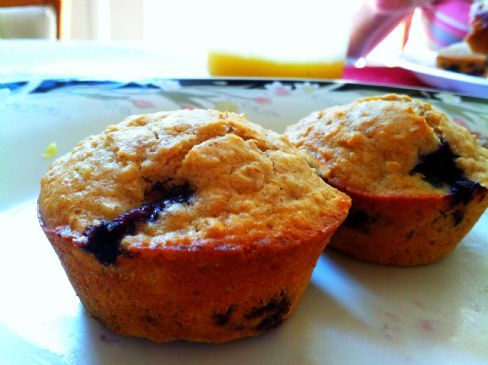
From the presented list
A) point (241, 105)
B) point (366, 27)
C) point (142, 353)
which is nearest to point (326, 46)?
point (241, 105)

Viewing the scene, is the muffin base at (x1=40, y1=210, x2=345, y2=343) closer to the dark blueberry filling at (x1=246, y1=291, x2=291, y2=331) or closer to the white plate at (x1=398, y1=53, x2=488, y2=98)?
the dark blueberry filling at (x1=246, y1=291, x2=291, y2=331)

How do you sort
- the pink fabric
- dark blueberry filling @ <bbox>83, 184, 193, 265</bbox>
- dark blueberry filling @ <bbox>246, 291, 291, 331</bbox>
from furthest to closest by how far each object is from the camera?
the pink fabric < dark blueberry filling @ <bbox>246, 291, 291, 331</bbox> < dark blueberry filling @ <bbox>83, 184, 193, 265</bbox>

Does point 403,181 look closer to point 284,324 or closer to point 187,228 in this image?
point 284,324

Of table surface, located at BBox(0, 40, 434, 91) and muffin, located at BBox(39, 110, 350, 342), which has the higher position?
muffin, located at BBox(39, 110, 350, 342)

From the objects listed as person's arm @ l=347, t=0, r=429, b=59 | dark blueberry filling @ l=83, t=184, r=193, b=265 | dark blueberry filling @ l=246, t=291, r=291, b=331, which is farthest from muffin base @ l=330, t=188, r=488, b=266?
person's arm @ l=347, t=0, r=429, b=59

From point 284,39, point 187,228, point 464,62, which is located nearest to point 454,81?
point 464,62

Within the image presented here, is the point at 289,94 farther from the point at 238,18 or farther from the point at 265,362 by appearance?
the point at 265,362
